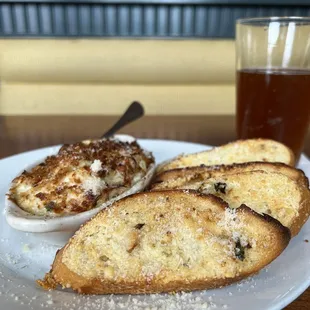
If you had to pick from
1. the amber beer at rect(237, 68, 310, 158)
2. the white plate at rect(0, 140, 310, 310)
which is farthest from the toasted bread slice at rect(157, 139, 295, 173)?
the white plate at rect(0, 140, 310, 310)

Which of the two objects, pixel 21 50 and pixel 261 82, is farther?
pixel 21 50

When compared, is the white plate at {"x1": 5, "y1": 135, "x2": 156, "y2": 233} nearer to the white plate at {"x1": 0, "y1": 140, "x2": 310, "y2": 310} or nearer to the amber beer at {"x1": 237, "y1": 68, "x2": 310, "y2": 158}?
the white plate at {"x1": 0, "y1": 140, "x2": 310, "y2": 310}

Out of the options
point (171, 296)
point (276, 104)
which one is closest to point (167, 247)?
point (171, 296)

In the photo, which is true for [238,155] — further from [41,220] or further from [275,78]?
[41,220]

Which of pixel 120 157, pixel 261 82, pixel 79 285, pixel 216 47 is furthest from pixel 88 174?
pixel 216 47

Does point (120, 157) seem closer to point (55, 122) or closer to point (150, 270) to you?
point (150, 270)

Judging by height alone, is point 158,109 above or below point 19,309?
below
